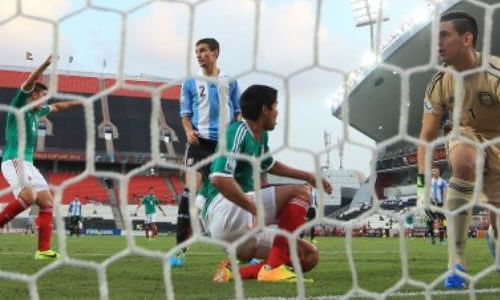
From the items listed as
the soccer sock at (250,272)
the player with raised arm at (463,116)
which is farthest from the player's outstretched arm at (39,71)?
the player with raised arm at (463,116)

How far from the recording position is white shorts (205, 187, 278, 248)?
3.18 metres

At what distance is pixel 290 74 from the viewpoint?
6.23ft

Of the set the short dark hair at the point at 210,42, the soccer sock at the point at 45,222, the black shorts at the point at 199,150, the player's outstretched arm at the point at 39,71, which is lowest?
the soccer sock at the point at 45,222

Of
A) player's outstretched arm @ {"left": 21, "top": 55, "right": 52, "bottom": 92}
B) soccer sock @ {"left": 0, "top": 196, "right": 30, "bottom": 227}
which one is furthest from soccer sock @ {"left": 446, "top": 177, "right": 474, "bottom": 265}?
soccer sock @ {"left": 0, "top": 196, "right": 30, "bottom": 227}

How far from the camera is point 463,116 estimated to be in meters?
3.26

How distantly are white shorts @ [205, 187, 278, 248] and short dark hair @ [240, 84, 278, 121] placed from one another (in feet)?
1.37

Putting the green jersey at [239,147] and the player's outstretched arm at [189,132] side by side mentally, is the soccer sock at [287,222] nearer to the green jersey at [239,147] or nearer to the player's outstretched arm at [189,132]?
the green jersey at [239,147]

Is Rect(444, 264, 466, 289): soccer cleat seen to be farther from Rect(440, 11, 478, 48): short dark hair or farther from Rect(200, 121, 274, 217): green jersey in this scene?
Rect(440, 11, 478, 48): short dark hair

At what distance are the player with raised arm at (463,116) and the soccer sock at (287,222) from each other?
0.57m

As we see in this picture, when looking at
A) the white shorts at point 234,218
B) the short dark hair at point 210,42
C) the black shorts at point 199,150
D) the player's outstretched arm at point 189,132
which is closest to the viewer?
the white shorts at point 234,218

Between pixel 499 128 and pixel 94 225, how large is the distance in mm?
25668

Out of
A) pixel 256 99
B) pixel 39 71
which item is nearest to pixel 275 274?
pixel 256 99

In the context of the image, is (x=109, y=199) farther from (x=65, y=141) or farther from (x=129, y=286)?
(x=129, y=286)

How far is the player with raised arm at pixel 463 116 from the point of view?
305 centimetres
